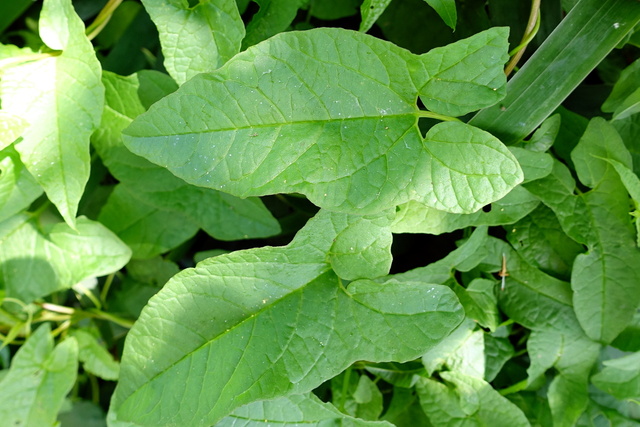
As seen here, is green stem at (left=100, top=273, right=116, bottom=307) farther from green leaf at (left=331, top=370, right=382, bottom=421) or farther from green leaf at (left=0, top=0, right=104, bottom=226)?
green leaf at (left=331, top=370, right=382, bottom=421)

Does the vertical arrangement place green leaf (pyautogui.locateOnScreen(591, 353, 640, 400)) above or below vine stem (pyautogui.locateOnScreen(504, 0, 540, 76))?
below

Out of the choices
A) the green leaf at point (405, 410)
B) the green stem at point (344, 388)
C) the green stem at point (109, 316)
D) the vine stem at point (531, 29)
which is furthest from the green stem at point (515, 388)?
the green stem at point (109, 316)

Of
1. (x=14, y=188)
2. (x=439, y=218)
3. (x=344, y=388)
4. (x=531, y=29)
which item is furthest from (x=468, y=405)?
(x=14, y=188)

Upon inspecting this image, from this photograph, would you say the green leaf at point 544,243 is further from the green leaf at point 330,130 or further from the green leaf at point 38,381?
the green leaf at point 38,381

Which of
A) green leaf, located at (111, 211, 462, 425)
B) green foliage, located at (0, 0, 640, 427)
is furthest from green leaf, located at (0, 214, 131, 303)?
green leaf, located at (111, 211, 462, 425)

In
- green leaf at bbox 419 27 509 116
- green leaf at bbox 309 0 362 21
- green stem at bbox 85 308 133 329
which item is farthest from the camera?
green stem at bbox 85 308 133 329

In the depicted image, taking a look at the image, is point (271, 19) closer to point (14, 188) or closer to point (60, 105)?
point (60, 105)
